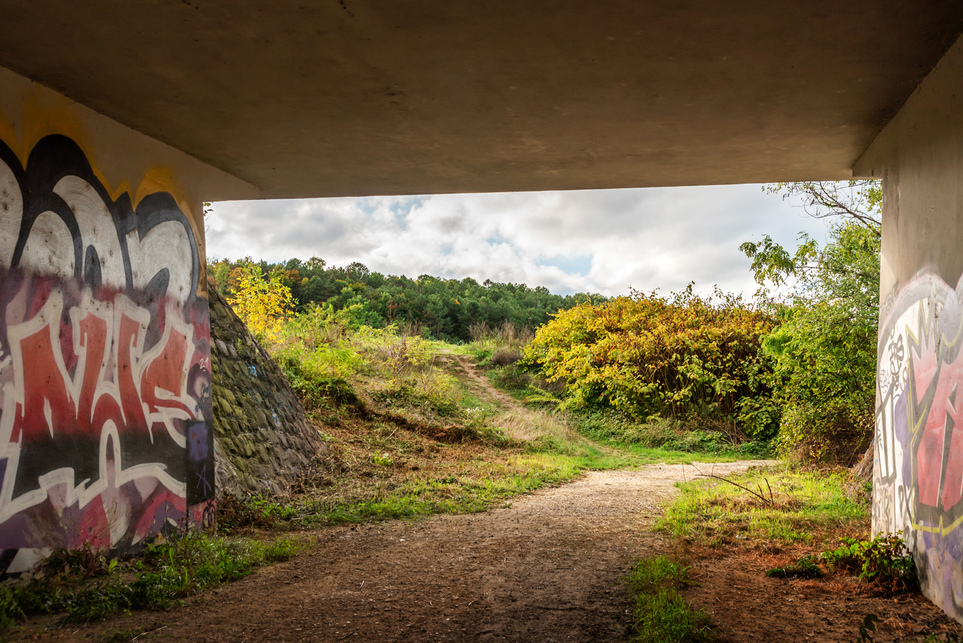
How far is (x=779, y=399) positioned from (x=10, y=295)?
1140 centimetres

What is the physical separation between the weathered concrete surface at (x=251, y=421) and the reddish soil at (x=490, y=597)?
165 centimetres

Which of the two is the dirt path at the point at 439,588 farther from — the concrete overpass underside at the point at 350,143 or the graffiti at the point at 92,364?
the concrete overpass underside at the point at 350,143

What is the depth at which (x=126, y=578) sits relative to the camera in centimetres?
450

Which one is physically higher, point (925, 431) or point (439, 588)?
point (925, 431)

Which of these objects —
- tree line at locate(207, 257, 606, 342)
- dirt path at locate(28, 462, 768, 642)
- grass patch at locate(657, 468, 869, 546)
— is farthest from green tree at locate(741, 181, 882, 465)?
tree line at locate(207, 257, 606, 342)

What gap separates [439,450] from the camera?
11.4 m

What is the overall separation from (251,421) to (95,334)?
149 inches

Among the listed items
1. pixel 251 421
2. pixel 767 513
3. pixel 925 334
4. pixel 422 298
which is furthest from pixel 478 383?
pixel 925 334

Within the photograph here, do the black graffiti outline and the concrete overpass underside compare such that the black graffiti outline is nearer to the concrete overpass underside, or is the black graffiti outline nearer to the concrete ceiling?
the concrete overpass underside

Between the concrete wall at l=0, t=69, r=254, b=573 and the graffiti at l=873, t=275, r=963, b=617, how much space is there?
5586 millimetres

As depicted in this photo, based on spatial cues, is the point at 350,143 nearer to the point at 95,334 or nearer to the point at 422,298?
the point at 95,334

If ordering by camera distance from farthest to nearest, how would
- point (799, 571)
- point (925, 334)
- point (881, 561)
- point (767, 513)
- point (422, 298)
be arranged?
point (422, 298) → point (767, 513) → point (799, 571) → point (881, 561) → point (925, 334)

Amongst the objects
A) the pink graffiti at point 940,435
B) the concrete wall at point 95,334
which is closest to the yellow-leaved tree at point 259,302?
the concrete wall at point 95,334

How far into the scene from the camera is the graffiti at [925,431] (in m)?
3.69
